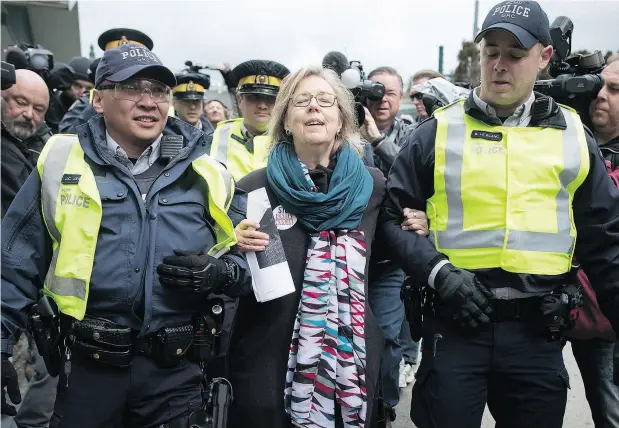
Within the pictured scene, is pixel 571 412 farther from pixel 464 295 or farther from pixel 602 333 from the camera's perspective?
pixel 464 295

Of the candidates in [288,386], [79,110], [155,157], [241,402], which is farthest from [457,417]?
[79,110]

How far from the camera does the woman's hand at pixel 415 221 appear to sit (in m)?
2.62

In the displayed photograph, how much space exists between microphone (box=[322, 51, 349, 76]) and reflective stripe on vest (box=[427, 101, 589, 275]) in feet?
6.05

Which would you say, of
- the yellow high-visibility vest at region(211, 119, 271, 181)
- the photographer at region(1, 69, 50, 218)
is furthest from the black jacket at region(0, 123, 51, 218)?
the yellow high-visibility vest at region(211, 119, 271, 181)

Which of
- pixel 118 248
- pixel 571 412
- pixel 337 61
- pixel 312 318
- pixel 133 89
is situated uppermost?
pixel 337 61

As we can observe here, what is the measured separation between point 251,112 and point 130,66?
1867 mm

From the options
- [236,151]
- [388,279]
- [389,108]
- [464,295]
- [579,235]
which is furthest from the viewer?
[389,108]

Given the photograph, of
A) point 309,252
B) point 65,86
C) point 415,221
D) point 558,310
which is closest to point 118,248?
point 309,252

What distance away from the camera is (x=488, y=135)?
8.41 feet

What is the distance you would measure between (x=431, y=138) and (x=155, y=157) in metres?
1.22

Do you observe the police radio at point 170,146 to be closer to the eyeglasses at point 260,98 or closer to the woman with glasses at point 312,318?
the woman with glasses at point 312,318

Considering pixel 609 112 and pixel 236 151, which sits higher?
pixel 609 112

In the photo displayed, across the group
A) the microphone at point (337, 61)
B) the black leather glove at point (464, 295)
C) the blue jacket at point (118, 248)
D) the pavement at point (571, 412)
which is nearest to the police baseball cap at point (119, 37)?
the microphone at point (337, 61)

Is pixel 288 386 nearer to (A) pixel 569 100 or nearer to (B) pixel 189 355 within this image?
Answer: (B) pixel 189 355
